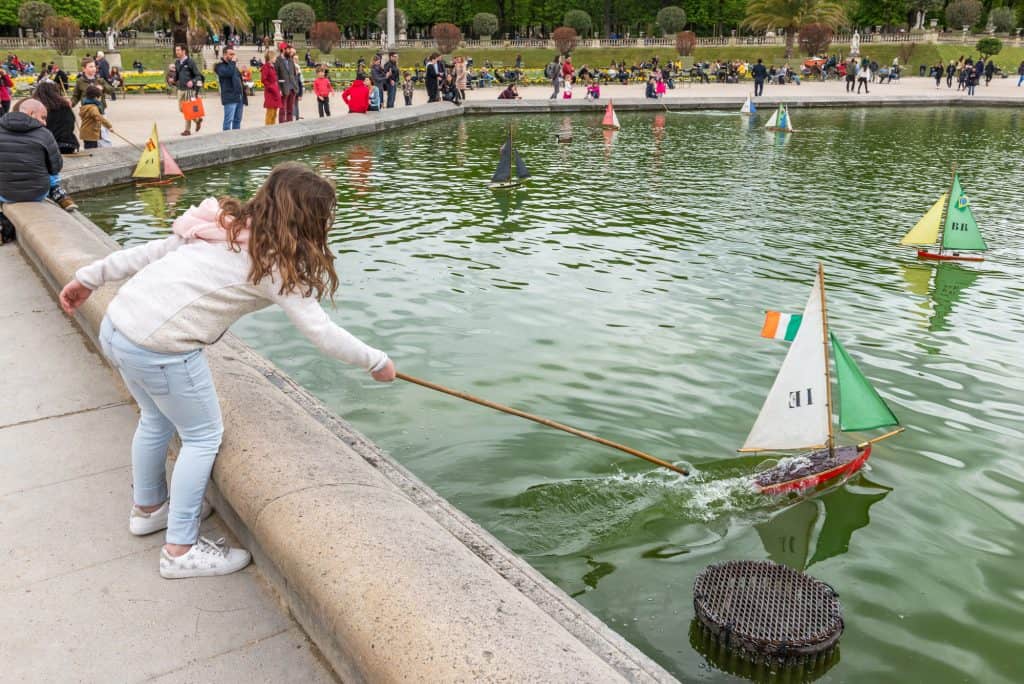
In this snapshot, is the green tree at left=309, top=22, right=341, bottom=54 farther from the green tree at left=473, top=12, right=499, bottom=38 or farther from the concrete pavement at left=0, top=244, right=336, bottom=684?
the concrete pavement at left=0, top=244, right=336, bottom=684

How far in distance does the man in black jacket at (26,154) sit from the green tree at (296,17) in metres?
71.7

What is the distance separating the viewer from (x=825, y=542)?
611 centimetres

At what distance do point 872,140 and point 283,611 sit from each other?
2737cm

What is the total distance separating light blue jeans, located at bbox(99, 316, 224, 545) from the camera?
12.1ft

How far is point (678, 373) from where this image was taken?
349 inches

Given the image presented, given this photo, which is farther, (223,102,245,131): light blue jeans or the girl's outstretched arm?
(223,102,245,131): light blue jeans

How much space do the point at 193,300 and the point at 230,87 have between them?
19926mm

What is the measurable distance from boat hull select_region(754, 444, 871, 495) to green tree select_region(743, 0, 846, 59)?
63.0m

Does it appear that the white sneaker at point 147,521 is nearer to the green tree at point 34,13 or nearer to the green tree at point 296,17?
the green tree at point 34,13

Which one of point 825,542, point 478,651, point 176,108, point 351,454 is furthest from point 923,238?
point 176,108

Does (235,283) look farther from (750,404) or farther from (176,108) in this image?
(176,108)

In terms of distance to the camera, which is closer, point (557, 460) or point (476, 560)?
point (476, 560)

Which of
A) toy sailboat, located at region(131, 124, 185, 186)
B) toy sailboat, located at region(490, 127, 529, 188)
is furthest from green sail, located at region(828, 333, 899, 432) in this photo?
toy sailboat, located at region(131, 124, 185, 186)

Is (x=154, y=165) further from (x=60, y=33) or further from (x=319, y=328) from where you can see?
(x=60, y=33)
